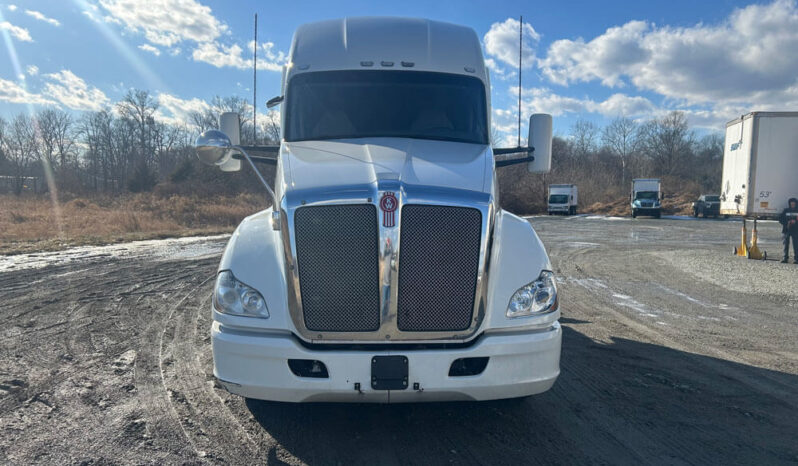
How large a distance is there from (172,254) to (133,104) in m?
67.5

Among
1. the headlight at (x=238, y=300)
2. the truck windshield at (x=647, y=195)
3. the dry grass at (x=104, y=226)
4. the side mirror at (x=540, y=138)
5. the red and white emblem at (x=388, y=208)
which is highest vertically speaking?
the side mirror at (x=540, y=138)

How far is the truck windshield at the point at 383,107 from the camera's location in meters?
4.44

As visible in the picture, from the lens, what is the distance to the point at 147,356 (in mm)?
4676

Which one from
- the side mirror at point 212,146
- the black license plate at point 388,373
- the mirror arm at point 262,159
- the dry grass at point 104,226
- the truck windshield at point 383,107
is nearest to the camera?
Result: the black license plate at point 388,373

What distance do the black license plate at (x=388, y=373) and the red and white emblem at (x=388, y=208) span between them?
2.53ft

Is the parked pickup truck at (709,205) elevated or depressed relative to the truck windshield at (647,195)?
depressed

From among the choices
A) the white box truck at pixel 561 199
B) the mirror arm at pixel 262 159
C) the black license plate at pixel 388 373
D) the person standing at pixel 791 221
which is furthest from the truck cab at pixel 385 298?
the white box truck at pixel 561 199

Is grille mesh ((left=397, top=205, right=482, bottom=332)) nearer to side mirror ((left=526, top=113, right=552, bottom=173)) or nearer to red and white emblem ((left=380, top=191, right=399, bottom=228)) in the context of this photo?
red and white emblem ((left=380, top=191, right=399, bottom=228))

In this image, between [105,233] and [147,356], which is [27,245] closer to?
[105,233]

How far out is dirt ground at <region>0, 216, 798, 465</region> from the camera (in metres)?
2.96

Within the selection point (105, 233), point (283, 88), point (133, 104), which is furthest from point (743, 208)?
point (133, 104)

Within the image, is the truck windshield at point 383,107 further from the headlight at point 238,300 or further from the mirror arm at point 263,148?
the headlight at point 238,300

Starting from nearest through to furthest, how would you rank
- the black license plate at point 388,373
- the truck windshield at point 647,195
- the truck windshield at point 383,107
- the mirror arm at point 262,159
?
the black license plate at point 388,373
the truck windshield at point 383,107
the mirror arm at point 262,159
the truck windshield at point 647,195

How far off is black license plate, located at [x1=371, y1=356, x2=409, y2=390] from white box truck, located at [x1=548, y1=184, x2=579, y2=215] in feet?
135
